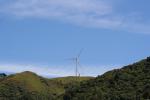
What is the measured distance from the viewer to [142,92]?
6895 inches

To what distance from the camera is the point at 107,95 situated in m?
185

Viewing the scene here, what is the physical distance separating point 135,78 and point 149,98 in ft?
140

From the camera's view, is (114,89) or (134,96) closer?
(134,96)

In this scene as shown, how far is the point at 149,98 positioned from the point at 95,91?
37678 millimetres

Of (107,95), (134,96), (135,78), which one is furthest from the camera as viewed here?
(135,78)

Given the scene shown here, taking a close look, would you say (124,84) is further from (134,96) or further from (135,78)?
(134,96)

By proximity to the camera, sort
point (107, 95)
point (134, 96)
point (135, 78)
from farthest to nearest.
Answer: point (135, 78), point (107, 95), point (134, 96)

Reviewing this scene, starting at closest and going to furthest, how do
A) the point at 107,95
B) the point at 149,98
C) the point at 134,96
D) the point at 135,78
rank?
the point at 149,98
the point at 134,96
the point at 107,95
the point at 135,78

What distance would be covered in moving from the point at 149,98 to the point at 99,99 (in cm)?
2463

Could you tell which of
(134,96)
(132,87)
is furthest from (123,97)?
(132,87)

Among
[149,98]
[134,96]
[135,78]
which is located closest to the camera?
[149,98]

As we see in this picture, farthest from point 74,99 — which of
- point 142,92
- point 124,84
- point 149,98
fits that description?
point 149,98

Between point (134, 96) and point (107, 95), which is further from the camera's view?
point (107, 95)

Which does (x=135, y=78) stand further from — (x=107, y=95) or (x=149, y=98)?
(x=149, y=98)
